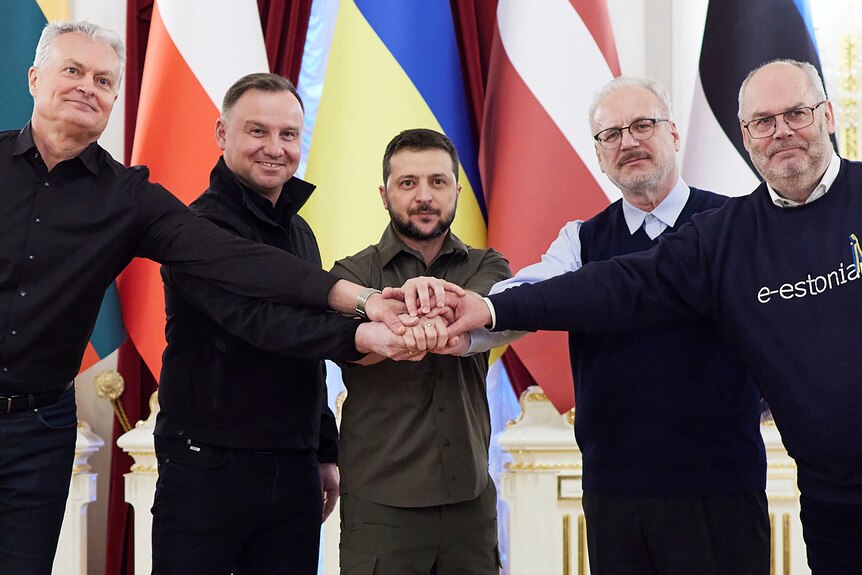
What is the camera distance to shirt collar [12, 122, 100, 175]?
1.92 meters

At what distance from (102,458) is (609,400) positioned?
2291 millimetres

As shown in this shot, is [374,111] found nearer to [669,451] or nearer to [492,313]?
[492,313]

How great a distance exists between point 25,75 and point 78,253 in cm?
164

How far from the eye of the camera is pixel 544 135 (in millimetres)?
3104

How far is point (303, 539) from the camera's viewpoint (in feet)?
6.88

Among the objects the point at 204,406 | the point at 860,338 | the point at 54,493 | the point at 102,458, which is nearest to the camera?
the point at 860,338

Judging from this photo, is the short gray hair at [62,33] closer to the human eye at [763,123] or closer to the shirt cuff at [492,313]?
the shirt cuff at [492,313]

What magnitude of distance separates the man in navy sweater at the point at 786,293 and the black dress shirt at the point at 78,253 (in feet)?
1.66

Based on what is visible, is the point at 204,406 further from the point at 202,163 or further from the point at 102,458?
the point at 102,458

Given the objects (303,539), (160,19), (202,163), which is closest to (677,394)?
(303,539)

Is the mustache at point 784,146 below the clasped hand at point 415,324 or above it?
above

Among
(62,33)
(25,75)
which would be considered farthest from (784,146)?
(25,75)

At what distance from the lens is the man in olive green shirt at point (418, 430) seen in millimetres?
1940

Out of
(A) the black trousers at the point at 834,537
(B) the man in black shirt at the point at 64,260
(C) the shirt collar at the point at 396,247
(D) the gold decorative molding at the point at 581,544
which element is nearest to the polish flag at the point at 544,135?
(D) the gold decorative molding at the point at 581,544
